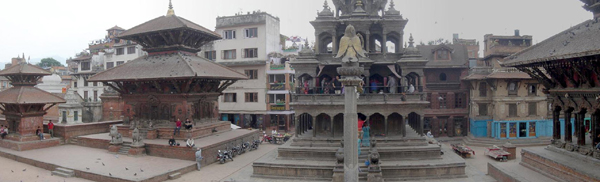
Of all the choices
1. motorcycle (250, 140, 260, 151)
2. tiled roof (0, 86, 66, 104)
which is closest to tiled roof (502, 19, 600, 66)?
motorcycle (250, 140, 260, 151)

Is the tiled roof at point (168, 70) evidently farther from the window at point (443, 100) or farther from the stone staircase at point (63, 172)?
the window at point (443, 100)

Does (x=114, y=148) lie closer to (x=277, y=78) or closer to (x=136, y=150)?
(x=136, y=150)

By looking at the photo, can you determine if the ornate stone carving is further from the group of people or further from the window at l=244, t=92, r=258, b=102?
the window at l=244, t=92, r=258, b=102

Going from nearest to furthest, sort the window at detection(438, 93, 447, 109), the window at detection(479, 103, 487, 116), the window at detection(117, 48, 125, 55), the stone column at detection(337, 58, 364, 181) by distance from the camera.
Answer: the stone column at detection(337, 58, 364, 181) → the window at detection(479, 103, 487, 116) → the window at detection(438, 93, 447, 109) → the window at detection(117, 48, 125, 55)

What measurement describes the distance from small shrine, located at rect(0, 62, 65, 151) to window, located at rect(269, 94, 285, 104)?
1940 cm

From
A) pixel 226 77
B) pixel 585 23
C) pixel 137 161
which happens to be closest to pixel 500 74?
pixel 585 23

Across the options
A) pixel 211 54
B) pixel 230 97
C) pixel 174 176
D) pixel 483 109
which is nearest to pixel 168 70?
pixel 174 176

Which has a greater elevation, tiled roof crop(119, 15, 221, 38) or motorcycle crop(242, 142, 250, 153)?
tiled roof crop(119, 15, 221, 38)

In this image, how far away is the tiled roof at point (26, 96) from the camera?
88.5ft

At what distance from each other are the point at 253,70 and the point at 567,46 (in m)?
29.9

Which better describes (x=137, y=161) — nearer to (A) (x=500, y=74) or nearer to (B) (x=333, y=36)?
(B) (x=333, y=36)

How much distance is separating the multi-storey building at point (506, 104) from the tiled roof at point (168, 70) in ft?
76.3

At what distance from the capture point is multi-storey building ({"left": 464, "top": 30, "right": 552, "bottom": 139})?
35156 millimetres

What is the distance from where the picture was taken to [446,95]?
38.1m
